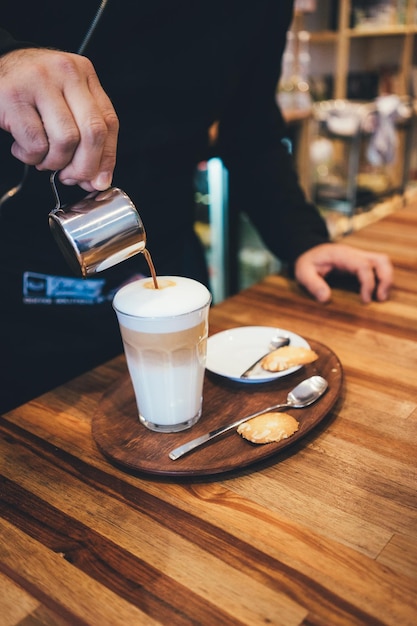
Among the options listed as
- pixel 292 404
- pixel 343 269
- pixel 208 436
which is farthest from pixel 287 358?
pixel 343 269

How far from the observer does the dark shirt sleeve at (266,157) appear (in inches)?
60.3

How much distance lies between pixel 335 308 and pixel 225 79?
25.9 inches

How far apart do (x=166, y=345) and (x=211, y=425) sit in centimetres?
15

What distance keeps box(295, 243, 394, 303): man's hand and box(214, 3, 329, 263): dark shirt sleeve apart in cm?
→ 10

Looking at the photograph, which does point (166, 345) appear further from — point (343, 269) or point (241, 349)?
point (343, 269)

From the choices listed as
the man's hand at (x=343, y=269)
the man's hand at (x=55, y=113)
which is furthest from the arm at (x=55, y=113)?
the man's hand at (x=343, y=269)

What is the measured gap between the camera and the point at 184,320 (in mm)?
750

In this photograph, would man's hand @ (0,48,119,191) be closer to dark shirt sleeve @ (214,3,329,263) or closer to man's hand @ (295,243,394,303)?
man's hand @ (295,243,394,303)

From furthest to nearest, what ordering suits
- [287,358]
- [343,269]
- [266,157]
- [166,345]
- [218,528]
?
1. [266,157]
2. [343,269]
3. [287,358]
4. [166,345]
5. [218,528]

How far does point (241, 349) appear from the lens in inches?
40.7

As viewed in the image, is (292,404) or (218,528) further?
(292,404)

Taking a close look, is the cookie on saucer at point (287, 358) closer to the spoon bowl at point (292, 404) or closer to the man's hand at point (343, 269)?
the spoon bowl at point (292, 404)

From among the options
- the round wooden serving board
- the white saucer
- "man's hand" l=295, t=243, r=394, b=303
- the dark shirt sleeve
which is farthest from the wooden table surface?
the dark shirt sleeve

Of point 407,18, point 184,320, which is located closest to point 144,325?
point 184,320
